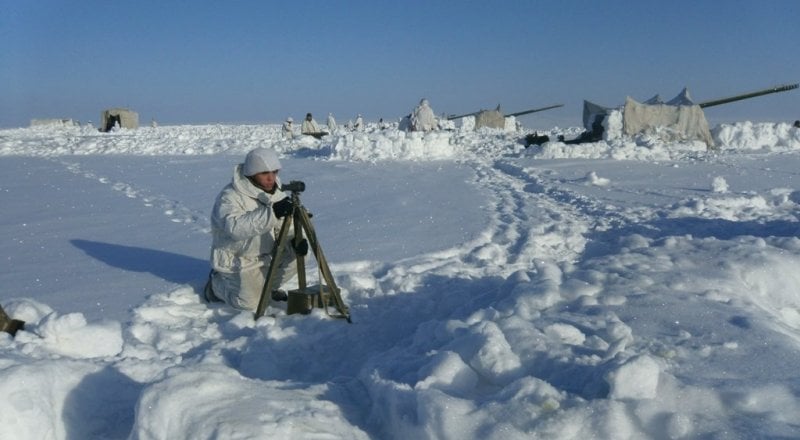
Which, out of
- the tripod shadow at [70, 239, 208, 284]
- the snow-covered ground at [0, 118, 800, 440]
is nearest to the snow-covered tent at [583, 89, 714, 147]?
the snow-covered ground at [0, 118, 800, 440]

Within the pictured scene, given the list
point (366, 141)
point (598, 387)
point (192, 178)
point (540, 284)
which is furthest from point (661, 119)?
point (598, 387)

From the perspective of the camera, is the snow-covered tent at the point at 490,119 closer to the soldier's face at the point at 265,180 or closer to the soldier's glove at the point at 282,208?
the soldier's face at the point at 265,180

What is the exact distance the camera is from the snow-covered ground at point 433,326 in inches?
99.3

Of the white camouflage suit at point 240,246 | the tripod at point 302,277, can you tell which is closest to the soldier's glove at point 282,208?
the tripod at point 302,277

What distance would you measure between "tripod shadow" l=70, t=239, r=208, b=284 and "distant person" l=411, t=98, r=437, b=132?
17245mm

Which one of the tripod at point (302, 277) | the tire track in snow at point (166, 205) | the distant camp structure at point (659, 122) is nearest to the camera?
the tripod at point (302, 277)

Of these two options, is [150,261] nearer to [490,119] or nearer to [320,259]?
[320,259]

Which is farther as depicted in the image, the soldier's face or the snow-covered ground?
the soldier's face

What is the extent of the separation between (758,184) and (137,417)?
1141 centimetres

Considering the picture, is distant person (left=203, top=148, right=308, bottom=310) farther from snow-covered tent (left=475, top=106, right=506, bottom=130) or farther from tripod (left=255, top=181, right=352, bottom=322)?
snow-covered tent (left=475, top=106, right=506, bottom=130)

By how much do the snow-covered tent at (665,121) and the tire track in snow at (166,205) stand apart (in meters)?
12.8

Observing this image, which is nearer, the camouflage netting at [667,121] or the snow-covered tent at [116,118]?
the camouflage netting at [667,121]

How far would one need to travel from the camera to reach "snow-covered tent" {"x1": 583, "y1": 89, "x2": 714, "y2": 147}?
1944 cm

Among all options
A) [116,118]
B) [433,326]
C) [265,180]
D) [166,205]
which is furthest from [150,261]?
[116,118]
